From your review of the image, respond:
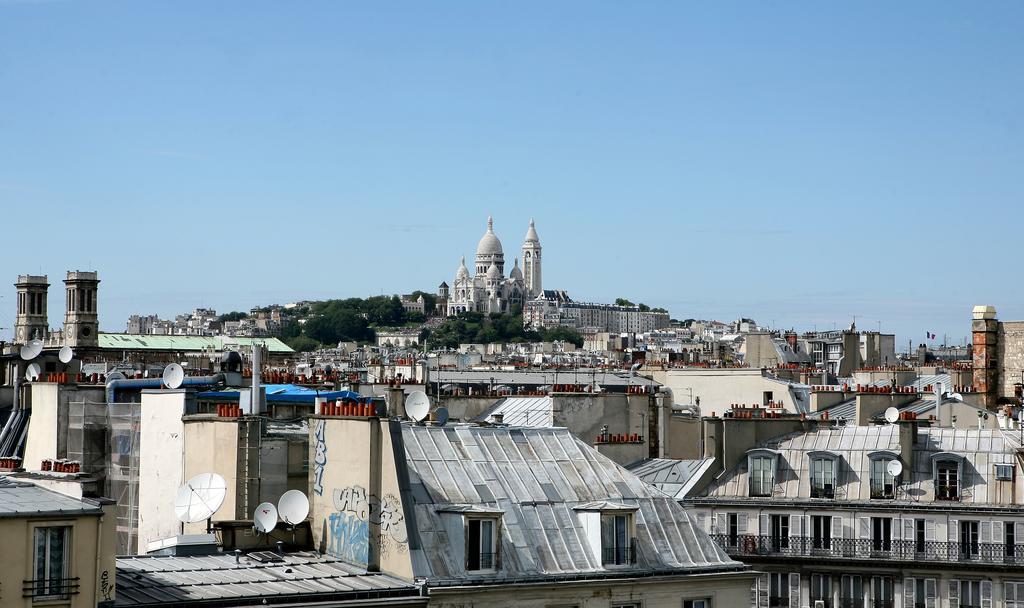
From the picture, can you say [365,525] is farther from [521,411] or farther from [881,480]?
[521,411]

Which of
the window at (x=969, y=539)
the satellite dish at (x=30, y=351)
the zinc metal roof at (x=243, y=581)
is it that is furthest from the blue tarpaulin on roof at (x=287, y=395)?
the window at (x=969, y=539)

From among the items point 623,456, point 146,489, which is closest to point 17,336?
point 623,456

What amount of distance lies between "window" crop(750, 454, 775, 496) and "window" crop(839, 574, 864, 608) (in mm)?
2629

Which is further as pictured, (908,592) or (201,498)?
(908,592)

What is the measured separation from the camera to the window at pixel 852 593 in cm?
3578

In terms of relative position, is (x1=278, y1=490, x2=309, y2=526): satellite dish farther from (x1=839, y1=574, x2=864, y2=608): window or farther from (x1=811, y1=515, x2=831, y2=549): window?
(x1=811, y1=515, x2=831, y2=549): window

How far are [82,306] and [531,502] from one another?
124529 millimetres

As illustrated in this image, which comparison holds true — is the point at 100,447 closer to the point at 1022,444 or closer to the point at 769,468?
the point at 769,468

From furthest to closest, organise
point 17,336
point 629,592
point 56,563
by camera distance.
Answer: point 17,336 < point 629,592 < point 56,563

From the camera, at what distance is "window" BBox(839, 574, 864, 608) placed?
3578cm

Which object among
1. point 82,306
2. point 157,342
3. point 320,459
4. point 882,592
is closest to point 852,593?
point 882,592

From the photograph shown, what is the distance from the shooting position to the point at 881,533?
36.3 m

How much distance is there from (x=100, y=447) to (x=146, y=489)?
183 cm

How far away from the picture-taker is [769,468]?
37.7 m
